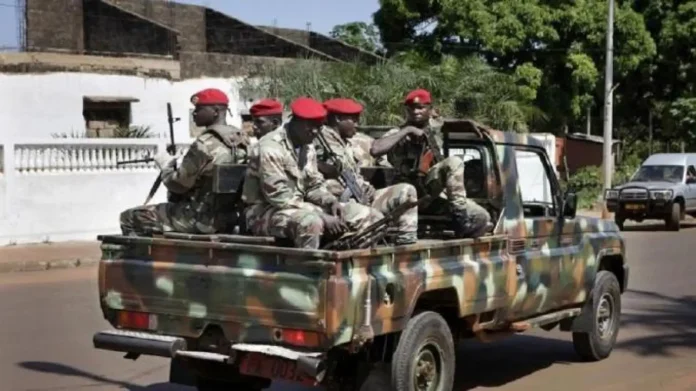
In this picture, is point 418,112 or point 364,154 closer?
point 418,112

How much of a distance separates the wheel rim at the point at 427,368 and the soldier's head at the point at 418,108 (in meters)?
1.64

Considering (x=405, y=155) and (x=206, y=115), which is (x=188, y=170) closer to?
(x=206, y=115)

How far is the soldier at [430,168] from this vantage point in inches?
278

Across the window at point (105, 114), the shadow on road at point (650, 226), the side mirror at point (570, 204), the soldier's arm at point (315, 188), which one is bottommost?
the shadow on road at point (650, 226)

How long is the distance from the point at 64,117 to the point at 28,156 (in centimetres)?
397

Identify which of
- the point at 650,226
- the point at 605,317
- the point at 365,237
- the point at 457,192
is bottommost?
the point at 650,226

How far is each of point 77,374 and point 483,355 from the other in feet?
11.0

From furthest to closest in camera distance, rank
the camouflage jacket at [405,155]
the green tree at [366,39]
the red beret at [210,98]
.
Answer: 1. the green tree at [366,39]
2. the camouflage jacket at [405,155]
3. the red beret at [210,98]

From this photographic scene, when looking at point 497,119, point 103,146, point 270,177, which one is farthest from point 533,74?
point 270,177

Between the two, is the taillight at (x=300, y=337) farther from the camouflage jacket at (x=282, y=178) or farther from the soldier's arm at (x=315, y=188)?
the soldier's arm at (x=315, y=188)

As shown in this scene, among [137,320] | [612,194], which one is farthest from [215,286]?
[612,194]

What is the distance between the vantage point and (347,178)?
270 inches

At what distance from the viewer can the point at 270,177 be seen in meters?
6.21

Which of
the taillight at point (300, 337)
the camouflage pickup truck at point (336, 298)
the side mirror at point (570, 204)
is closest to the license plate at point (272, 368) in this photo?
the camouflage pickup truck at point (336, 298)
